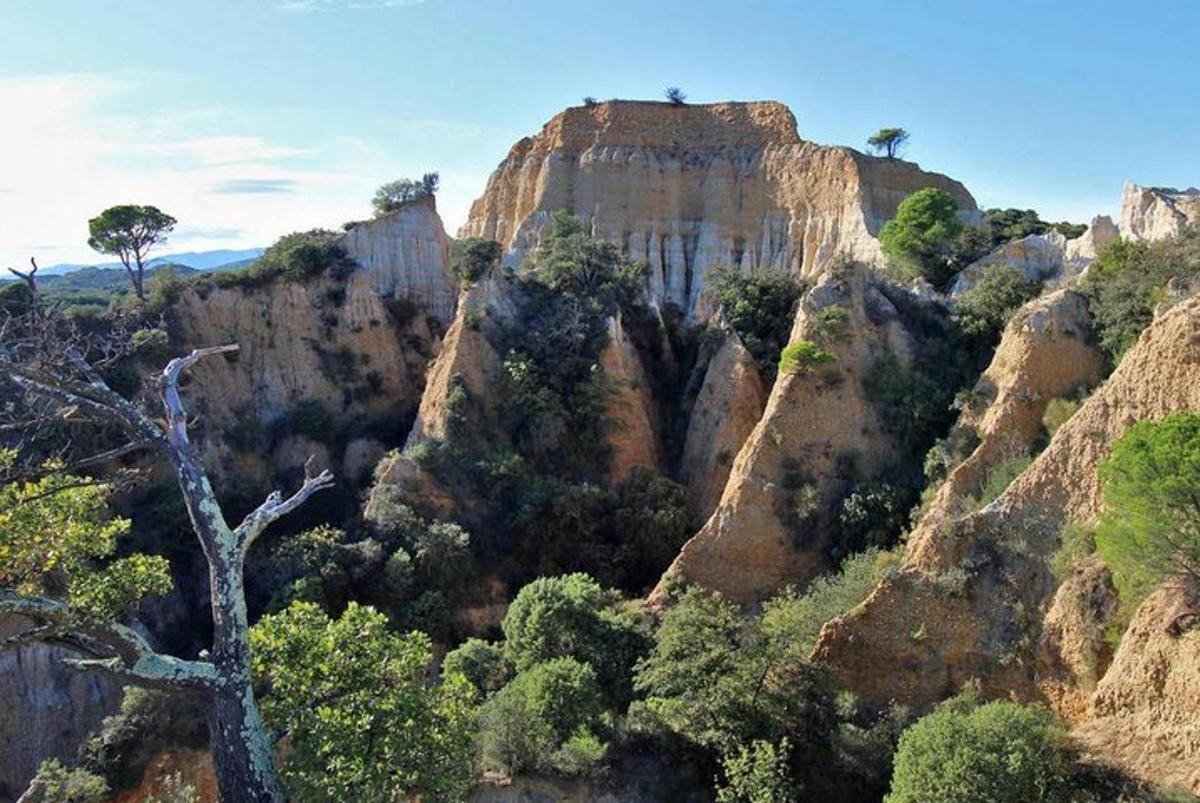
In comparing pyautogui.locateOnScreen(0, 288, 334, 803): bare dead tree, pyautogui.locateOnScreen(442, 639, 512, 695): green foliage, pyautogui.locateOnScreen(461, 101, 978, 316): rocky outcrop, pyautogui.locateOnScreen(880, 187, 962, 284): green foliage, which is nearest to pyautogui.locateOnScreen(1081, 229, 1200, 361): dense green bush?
pyautogui.locateOnScreen(880, 187, 962, 284): green foliage

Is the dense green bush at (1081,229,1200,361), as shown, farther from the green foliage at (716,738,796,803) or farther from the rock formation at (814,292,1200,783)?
the green foliage at (716,738,796,803)

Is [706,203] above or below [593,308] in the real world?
above

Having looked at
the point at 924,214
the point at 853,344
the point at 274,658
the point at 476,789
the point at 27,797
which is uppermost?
the point at 924,214

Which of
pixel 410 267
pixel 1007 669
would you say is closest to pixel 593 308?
pixel 410 267

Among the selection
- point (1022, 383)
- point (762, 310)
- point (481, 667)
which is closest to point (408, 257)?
point (762, 310)

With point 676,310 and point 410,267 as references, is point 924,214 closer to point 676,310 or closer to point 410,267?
point 676,310

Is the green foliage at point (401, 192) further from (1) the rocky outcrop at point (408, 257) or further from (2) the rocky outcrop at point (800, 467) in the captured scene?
(2) the rocky outcrop at point (800, 467)

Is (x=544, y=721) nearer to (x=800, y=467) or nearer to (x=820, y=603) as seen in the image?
(x=820, y=603)

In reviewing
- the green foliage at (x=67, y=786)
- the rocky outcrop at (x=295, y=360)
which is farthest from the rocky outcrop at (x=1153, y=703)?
the rocky outcrop at (x=295, y=360)
